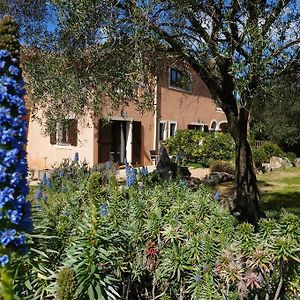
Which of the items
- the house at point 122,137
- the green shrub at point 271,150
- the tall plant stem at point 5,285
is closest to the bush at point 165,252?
the tall plant stem at point 5,285

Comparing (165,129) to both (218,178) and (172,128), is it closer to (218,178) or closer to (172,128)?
(172,128)

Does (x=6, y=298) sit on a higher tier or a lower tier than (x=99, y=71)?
lower

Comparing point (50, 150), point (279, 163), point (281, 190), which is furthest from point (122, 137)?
point (279, 163)

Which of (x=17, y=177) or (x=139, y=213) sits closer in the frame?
(x=17, y=177)

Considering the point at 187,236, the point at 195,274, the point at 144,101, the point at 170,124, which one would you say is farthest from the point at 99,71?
the point at 170,124

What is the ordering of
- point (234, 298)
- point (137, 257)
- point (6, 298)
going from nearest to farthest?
1. point (6, 298)
2. point (234, 298)
3. point (137, 257)

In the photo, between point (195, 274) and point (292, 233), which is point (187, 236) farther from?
point (292, 233)

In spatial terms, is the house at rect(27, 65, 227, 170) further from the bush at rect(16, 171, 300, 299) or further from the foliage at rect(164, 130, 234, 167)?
the bush at rect(16, 171, 300, 299)

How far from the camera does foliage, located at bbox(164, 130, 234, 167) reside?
21.1 metres

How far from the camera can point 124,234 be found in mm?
3191

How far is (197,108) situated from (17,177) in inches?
948

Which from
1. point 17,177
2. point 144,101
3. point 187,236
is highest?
point 144,101

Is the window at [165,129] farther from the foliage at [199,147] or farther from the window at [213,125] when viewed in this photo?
the window at [213,125]

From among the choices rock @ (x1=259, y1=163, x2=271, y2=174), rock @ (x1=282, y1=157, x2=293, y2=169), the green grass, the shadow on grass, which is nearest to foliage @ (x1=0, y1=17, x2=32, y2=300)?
the green grass
